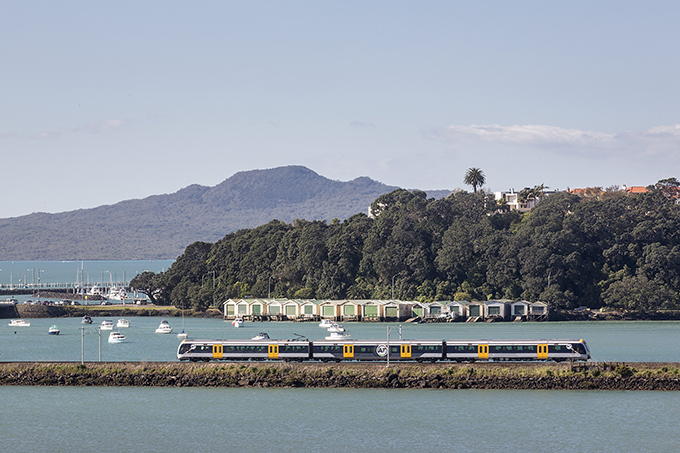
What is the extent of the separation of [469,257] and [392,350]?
3559 inches

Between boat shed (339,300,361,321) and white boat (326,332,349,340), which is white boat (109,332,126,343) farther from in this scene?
boat shed (339,300,361,321)

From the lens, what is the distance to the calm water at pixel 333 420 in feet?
168

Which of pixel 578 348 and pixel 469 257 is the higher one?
pixel 469 257

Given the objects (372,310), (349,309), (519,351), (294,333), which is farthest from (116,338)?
(519,351)

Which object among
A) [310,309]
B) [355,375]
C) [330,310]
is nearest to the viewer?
[355,375]

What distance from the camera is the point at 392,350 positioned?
7031 cm

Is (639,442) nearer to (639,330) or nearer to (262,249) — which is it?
(639,330)

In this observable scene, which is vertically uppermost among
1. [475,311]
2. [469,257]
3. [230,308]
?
[469,257]

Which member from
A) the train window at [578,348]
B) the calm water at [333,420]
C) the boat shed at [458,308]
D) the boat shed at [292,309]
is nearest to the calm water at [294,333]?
the boat shed at [292,309]

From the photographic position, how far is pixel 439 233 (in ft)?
559

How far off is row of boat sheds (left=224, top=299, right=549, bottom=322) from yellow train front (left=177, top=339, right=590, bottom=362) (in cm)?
7641

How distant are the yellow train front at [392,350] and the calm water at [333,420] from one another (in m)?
6.60

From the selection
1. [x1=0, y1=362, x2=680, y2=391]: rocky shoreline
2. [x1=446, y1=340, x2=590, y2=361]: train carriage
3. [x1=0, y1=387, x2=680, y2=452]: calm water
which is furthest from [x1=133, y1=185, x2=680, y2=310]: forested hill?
[x1=0, y1=387, x2=680, y2=452]: calm water

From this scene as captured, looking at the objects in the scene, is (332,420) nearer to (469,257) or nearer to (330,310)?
(330,310)
